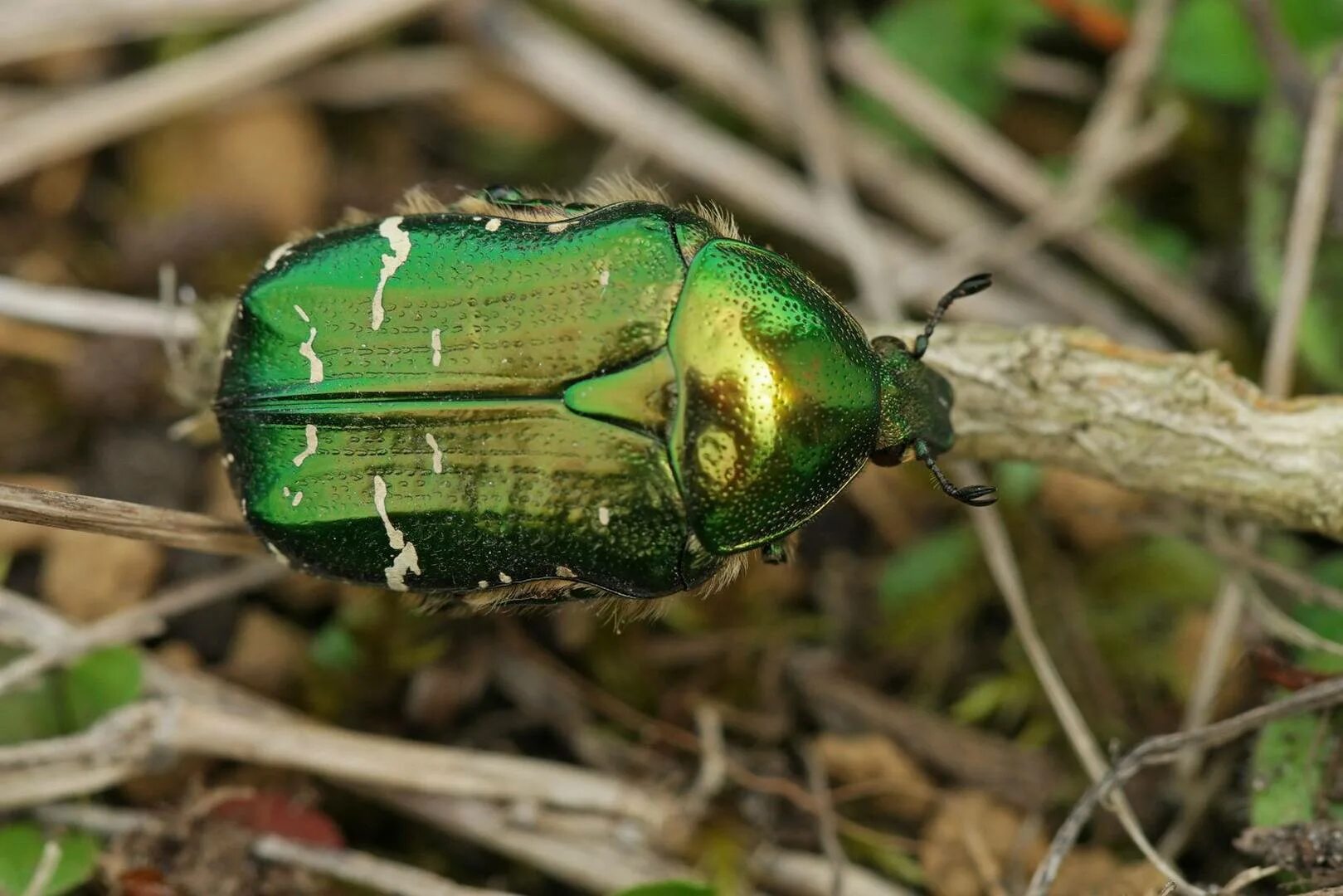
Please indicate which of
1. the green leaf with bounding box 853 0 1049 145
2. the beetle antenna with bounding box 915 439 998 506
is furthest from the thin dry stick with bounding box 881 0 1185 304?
the beetle antenna with bounding box 915 439 998 506

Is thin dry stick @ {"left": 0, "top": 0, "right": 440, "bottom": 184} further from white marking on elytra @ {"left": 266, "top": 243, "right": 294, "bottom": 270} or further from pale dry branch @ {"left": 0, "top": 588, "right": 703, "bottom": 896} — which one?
pale dry branch @ {"left": 0, "top": 588, "right": 703, "bottom": 896}

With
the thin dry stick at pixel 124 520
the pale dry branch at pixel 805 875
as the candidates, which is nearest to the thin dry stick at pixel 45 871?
the thin dry stick at pixel 124 520

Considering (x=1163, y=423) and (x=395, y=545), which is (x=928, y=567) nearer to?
(x=1163, y=423)

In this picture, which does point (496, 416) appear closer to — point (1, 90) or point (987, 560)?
point (987, 560)

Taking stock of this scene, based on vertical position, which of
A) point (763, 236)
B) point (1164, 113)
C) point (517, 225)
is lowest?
point (517, 225)

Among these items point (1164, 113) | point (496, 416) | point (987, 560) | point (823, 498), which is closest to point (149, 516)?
point (496, 416)

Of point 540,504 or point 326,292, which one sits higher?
point 326,292
